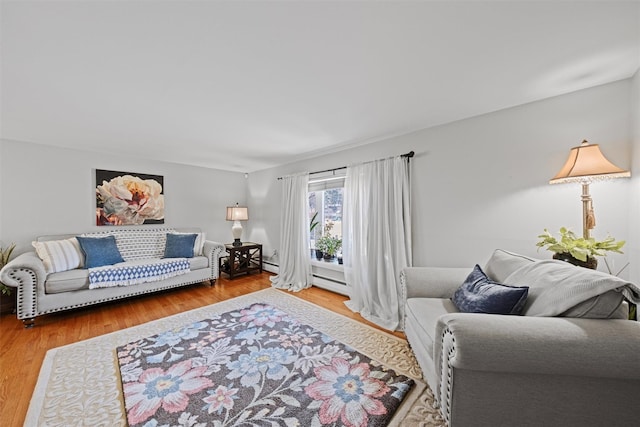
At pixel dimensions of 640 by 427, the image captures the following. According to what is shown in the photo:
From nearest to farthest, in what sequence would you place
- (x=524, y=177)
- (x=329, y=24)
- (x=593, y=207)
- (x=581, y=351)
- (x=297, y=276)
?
(x=581, y=351), (x=329, y=24), (x=593, y=207), (x=524, y=177), (x=297, y=276)

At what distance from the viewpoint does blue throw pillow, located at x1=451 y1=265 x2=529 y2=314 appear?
4.22ft

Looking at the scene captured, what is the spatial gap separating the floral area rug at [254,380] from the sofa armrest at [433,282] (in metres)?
0.65

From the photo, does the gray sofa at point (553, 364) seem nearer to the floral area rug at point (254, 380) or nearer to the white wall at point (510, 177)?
the floral area rug at point (254, 380)

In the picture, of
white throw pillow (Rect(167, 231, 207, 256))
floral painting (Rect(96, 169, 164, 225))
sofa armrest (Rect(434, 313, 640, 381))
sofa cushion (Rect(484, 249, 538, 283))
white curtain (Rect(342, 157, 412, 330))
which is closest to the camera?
sofa armrest (Rect(434, 313, 640, 381))

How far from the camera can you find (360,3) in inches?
42.1

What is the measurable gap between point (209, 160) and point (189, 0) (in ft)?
11.0

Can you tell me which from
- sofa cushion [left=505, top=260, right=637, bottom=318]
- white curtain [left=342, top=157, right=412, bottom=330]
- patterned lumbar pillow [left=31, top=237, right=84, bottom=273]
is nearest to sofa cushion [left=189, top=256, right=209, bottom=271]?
patterned lumbar pillow [left=31, top=237, right=84, bottom=273]

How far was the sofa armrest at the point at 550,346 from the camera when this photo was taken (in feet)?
3.05

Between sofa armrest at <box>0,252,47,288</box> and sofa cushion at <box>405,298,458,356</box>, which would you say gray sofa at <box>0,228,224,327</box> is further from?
sofa cushion at <box>405,298,458,356</box>

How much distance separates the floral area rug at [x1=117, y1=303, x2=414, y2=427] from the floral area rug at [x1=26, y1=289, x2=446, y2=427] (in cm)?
6

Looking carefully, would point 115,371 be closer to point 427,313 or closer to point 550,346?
point 427,313

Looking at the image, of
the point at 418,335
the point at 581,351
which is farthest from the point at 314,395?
the point at 581,351

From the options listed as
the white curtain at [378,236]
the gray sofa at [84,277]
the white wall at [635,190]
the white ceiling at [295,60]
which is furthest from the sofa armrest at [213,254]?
the white wall at [635,190]

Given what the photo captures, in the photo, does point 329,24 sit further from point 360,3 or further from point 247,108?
point 247,108
